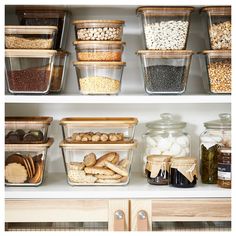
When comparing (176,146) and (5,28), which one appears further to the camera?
(176,146)

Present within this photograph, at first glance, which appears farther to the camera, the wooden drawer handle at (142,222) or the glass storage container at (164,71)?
the glass storage container at (164,71)

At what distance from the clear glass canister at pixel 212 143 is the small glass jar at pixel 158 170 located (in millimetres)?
155

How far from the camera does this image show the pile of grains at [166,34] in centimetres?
205

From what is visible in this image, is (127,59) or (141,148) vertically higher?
(127,59)

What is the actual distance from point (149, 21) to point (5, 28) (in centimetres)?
53

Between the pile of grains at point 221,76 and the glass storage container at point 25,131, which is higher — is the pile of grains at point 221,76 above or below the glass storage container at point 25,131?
above

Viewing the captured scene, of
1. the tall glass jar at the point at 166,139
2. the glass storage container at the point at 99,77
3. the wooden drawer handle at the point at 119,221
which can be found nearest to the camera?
the wooden drawer handle at the point at 119,221

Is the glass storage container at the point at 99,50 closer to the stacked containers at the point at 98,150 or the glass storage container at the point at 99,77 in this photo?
the glass storage container at the point at 99,77

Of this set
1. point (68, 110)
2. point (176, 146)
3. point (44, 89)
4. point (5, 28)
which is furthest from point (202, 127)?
point (5, 28)

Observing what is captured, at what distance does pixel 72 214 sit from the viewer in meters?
1.97

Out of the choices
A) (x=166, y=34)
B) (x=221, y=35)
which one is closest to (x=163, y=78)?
(x=166, y=34)

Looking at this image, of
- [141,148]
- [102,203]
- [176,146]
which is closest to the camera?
[102,203]

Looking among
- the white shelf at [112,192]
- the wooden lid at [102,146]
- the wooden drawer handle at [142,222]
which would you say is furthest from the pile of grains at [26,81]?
the wooden drawer handle at [142,222]

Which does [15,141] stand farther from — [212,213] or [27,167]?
[212,213]
